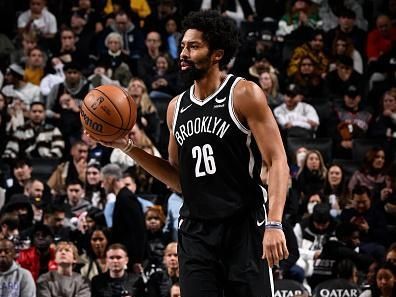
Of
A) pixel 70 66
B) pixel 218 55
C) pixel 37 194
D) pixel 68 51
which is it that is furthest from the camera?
pixel 68 51

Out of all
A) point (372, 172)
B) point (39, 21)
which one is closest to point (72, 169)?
point (372, 172)

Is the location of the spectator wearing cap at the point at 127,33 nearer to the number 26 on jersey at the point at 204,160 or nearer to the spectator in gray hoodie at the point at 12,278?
the spectator in gray hoodie at the point at 12,278


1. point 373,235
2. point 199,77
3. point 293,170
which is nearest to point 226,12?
point 293,170

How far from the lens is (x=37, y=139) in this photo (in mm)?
11531

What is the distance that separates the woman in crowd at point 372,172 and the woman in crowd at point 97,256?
3.16 metres

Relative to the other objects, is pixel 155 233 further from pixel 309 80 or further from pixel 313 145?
pixel 309 80

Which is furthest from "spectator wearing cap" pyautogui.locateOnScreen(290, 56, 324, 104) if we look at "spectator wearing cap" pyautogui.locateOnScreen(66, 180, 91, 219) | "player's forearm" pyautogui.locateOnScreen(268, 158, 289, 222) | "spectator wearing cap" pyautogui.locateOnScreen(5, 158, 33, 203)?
"player's forearm" pyautogui.locateOnScreen(268, 158, 289, 222)

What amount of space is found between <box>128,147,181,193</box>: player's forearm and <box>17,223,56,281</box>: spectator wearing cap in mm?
4163

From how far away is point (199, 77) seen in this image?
4.61 metres

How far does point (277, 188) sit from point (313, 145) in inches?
281

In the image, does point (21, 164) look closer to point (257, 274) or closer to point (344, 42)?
point (344, 42)

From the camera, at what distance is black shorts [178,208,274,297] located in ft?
14.6

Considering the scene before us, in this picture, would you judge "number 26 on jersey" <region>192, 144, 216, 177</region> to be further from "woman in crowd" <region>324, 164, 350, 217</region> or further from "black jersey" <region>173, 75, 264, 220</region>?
"woman in crowd" <region>324, 164, 350, 217</region>

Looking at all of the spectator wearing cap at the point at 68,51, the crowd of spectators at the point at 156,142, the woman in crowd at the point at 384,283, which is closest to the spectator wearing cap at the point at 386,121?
the crowd of spectators at the point at 156,142
